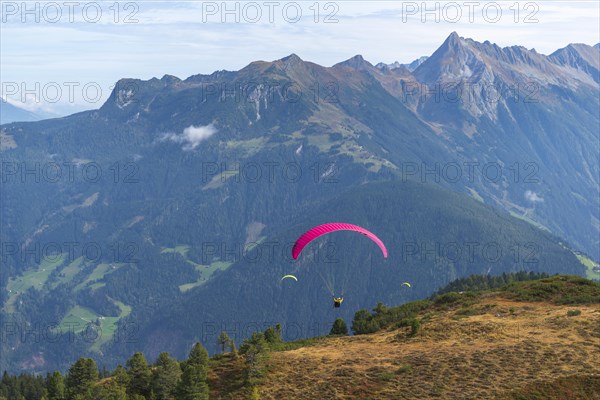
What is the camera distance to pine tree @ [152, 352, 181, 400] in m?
80.1

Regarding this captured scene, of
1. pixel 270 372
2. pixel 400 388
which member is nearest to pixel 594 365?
pixel 400 388

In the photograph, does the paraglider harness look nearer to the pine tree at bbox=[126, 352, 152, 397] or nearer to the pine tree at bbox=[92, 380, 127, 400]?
the pine tree at bbox=[126, 352, 152, 397]

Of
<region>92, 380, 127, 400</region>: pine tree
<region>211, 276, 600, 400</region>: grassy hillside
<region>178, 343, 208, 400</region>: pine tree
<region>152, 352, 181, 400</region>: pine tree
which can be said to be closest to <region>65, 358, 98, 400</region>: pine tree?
<region>92, 380, 127, 400</region>: pine tree

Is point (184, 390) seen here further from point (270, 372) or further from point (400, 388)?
point (400, 388)

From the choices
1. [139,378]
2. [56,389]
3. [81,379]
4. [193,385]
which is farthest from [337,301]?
[56,389]

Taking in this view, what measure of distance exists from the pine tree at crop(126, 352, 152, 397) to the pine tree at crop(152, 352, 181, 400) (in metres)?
2.55

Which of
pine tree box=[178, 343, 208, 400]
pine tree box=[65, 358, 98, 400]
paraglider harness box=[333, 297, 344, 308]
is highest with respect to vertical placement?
paraglider harness box=[333, 297, 344, 308]

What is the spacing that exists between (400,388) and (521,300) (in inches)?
1727

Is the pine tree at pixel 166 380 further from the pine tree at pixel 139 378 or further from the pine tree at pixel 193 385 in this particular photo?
the pine tree at pixel 193 385

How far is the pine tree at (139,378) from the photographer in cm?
8356

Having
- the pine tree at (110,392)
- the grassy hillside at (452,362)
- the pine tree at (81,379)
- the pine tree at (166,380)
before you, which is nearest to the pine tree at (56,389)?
the pine tree at (81,379)

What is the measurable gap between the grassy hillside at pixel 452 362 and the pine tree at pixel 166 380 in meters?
4.58

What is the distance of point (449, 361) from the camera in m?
79.2

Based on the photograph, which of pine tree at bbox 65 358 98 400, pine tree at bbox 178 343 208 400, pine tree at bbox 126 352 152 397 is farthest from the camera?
pine tree at bbox 65 358 98 400
